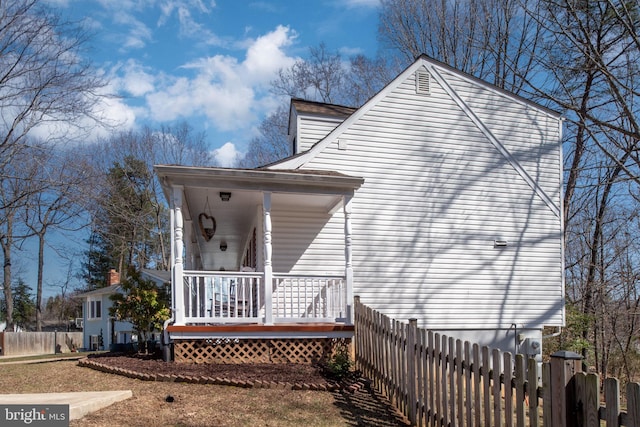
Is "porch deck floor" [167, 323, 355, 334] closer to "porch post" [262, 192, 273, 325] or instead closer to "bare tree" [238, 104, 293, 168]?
"porch post" [262, 192, 273, 325]

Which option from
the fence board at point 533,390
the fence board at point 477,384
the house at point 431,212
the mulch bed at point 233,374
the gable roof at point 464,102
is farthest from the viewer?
the gable roof at point 464,102

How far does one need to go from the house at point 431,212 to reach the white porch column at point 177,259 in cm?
107

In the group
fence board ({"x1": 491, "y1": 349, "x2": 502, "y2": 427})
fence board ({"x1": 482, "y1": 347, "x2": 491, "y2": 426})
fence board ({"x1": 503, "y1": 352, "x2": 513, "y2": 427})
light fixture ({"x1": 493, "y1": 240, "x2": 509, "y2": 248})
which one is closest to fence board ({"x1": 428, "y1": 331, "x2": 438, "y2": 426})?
fence board ({"x1": 482, "y1": 347, "x2": 491, "y2": 426})

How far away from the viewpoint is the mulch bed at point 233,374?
7.02 m

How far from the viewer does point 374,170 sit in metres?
11.2

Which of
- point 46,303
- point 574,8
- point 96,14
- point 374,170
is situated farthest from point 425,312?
point 46,303

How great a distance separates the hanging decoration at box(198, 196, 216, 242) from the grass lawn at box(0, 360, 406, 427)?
429 centimetres

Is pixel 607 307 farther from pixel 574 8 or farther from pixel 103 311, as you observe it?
pixel 103 311

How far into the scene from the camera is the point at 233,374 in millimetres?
7418

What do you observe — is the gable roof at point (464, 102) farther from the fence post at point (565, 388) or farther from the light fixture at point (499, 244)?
the fence post at point (565, 388)

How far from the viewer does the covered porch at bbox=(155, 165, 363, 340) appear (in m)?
8.53

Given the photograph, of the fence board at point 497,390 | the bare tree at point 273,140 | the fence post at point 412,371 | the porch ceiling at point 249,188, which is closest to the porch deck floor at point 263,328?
the porch ceiling at point 249,188

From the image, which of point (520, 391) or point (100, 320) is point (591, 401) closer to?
point (520, 391)

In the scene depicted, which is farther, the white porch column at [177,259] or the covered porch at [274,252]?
the covered porch at [274,252]
